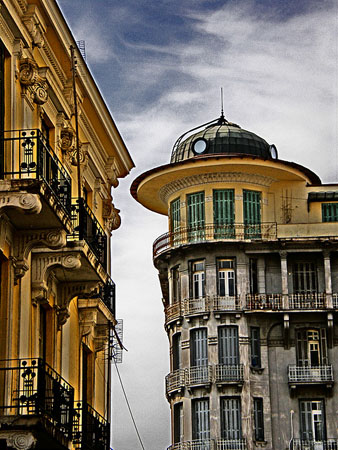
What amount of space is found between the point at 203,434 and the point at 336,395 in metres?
7.19

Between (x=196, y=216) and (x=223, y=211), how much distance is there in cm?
158

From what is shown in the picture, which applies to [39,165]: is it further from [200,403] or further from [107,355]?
[200,403]

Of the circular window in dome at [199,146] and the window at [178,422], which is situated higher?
the circular window in dome at [199,146]

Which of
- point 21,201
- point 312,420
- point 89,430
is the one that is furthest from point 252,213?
point 21,201

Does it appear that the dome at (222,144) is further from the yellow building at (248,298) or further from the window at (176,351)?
the window at (176,351)

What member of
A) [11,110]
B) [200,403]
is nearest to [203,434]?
[200,403]

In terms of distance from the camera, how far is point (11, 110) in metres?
21.6

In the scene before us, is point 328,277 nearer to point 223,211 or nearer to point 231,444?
point 223,211

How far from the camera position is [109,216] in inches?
1242

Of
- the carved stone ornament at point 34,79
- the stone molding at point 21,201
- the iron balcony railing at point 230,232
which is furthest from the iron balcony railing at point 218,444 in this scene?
the stone molding at point 21,201

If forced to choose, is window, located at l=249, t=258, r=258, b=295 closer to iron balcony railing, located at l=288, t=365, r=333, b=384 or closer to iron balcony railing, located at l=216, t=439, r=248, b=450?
iron balcony railing, located at l=288, t=365, r=333, b=384

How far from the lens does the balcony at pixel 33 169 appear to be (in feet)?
63.9

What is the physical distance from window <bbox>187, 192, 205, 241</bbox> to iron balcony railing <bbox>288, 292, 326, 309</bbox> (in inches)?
236

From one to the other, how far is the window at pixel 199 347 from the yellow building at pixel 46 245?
33.4 m
